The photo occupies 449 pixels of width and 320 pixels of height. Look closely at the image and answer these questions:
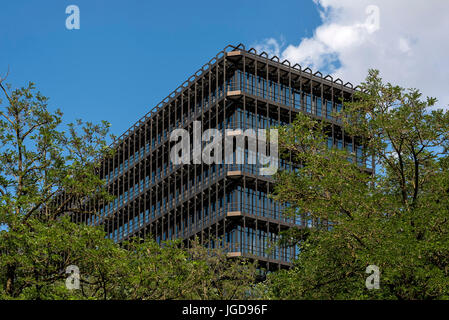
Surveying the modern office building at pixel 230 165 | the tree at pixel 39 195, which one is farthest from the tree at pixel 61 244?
the modern office building at pixel 230 165

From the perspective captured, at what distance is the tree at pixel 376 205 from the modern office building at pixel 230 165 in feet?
124

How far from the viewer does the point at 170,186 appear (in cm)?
8775

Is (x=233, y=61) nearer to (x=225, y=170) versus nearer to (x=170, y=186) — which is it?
(x=225, y=170)

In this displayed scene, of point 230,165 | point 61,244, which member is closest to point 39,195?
point 61,244

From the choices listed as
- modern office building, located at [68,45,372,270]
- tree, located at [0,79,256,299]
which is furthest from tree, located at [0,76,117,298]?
modern office building, located at [68,45,372,270]

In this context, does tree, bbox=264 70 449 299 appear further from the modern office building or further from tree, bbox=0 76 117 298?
the modern office building

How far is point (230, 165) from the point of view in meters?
75.4

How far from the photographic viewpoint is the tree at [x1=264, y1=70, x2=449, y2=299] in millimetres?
26547

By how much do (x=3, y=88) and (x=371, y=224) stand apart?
18.1m

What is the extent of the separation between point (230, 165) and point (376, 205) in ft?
151

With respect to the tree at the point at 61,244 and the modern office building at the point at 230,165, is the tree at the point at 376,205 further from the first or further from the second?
the modern office building at the point at 230,165

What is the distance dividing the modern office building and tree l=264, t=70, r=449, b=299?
1483 inches

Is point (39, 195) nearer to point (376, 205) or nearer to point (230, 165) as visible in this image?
point (376, 205)

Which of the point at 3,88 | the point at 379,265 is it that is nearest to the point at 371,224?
the point at 379,265
